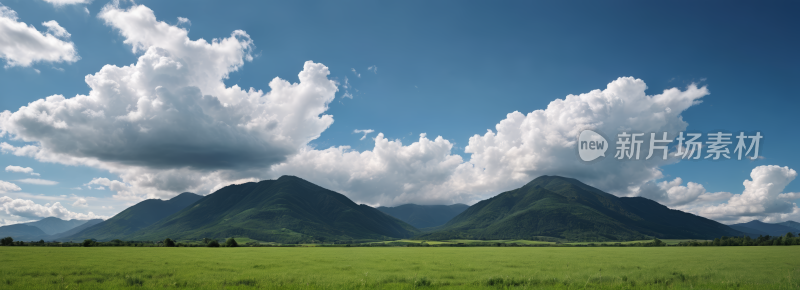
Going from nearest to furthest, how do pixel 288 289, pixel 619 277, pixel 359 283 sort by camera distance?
pixel 288 289, pixel 359 283, pixel 619 277

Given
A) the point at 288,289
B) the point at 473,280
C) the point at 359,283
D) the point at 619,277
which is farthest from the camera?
the point at 619,277

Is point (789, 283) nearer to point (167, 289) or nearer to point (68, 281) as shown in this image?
point (167, 289)

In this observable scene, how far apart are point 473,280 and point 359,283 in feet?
29.5

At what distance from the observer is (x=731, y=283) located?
26656 millimetres

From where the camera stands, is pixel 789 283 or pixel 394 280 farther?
pixel 394 280

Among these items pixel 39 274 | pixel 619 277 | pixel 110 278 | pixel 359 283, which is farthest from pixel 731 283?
pixel 39 274

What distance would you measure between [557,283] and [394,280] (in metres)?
12.4

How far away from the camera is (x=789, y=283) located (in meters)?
25.5

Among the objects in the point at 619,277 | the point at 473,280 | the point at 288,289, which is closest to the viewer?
the point at 288,289

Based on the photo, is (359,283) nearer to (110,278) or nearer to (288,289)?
(288,289)

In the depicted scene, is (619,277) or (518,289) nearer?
(518,289)

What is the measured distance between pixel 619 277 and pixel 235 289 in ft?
99.5

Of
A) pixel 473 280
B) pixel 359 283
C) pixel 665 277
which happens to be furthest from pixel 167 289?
pixel 665 277

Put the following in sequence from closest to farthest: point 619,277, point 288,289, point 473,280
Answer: point 288,289
point 473,280
point 619,277
